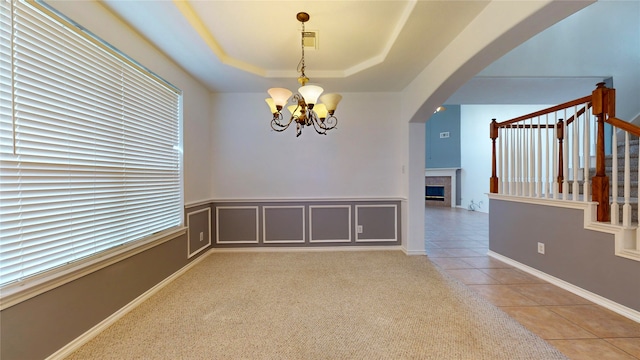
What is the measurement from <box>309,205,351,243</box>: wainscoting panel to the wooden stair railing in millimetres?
2219

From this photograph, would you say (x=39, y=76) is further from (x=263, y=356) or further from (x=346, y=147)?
(x=346, y=147)

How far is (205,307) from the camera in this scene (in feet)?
7.21

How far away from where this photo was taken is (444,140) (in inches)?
358

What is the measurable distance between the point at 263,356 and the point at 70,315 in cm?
134

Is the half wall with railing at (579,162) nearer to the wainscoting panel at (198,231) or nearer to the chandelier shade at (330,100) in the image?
the chandelier shade at (330,100)

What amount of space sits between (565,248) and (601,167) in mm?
856

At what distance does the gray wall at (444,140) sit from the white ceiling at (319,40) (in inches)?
199

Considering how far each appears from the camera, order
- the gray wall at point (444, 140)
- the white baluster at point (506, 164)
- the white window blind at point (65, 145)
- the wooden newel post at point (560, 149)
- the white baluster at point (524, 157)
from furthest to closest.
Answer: the gray wall at point (444, 140)
the white baluster at point (506, 164)
the white baluster at point (524, 157)
the wooden newel post at point (560, 149)
the white window blind at point (65, 145)

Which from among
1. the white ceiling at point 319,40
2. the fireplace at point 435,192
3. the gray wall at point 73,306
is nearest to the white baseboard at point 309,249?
the gray wall at point 73,306

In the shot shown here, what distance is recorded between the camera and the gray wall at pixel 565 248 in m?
2.05

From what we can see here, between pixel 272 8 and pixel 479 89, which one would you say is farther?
pixel 479 89

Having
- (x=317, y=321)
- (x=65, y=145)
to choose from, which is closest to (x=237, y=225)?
(x=317, y=321)

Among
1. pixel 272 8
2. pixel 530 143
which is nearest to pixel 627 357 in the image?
pixel 530 143

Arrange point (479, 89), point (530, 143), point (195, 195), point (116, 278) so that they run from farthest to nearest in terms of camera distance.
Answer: point (479, 89) < point (195, 195) < point (530, 143) < point (116, 278)
